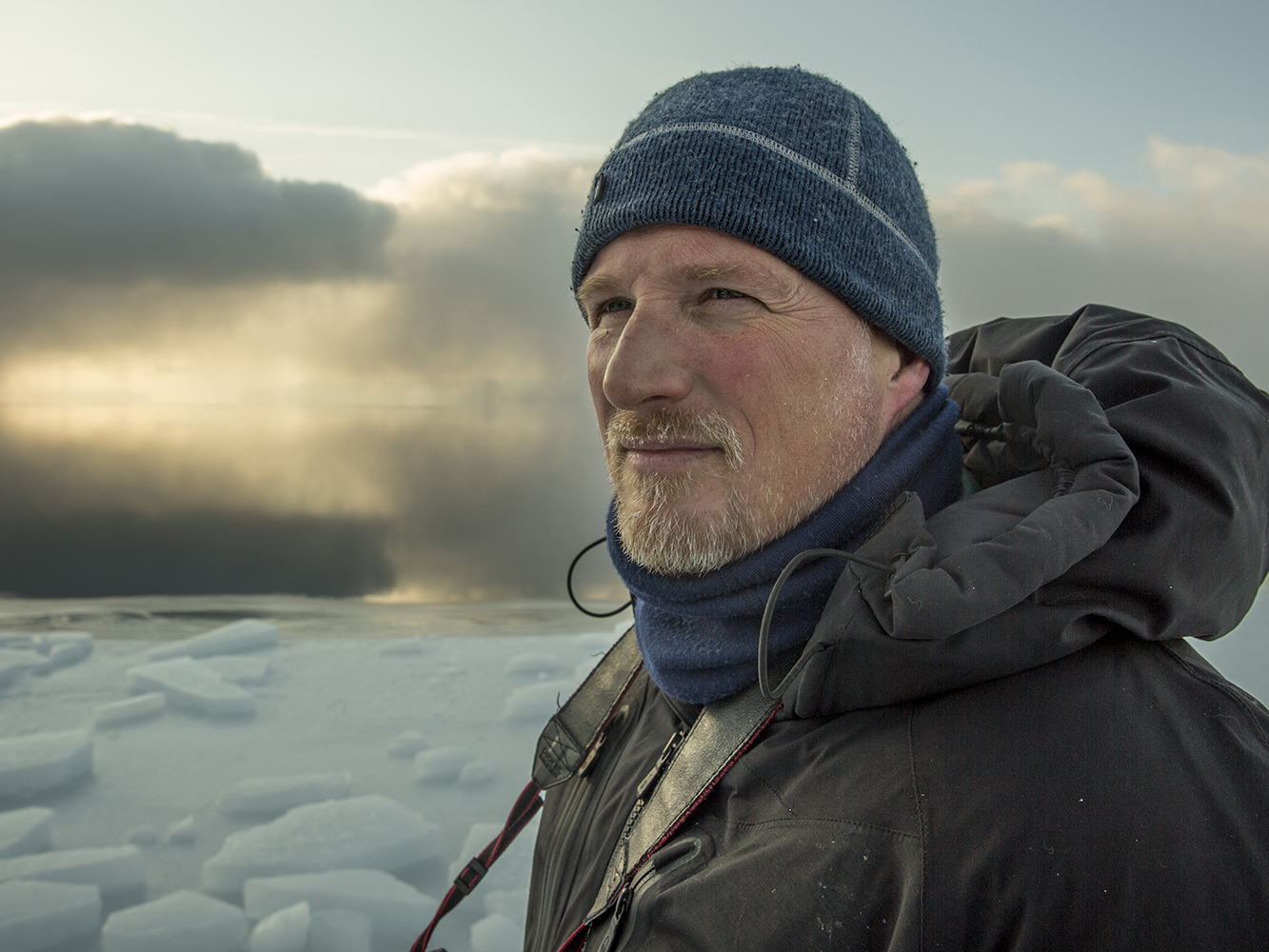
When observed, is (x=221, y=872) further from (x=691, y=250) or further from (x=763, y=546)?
(x=691, y=250)

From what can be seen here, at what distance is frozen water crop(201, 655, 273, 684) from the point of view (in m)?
4.36

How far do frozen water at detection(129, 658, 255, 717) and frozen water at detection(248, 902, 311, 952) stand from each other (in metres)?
1.80

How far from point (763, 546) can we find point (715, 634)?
15 centimetres

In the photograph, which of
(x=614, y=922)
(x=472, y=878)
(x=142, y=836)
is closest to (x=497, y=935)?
(x=472, y=878)

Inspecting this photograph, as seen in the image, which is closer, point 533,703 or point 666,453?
point 666,453

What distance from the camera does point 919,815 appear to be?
0.83m

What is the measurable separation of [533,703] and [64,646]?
127 inches

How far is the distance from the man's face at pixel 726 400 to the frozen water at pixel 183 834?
258cm

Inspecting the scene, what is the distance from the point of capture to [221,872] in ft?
8.70

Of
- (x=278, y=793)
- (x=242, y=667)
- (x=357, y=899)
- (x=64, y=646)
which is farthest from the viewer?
(x=64, y=646)

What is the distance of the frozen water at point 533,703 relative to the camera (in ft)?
13.0

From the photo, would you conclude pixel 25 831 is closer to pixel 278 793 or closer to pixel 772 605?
pixel 278 793

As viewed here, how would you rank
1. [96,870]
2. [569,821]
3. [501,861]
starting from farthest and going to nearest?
[501,861] → [96,870] → [569,821]

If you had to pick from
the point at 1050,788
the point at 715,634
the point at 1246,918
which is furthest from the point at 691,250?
the point at 1246,918
